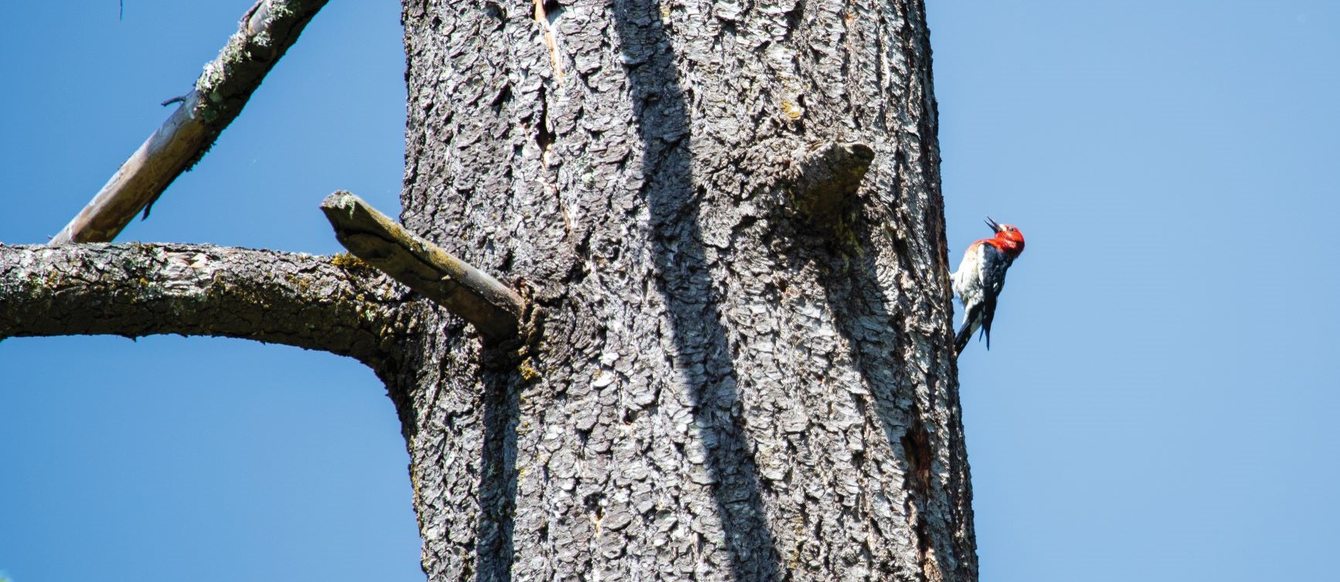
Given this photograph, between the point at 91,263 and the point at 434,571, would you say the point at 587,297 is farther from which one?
the point at 91,263

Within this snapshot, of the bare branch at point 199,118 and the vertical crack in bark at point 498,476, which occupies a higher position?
the bare branch at point 199,118

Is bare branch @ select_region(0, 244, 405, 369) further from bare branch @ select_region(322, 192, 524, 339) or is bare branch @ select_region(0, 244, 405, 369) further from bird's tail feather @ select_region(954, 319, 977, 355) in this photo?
bird's tail feather @ select_region(954, 319, 977, 355)

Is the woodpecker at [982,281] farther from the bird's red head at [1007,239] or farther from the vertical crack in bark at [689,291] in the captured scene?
the vertical crack in bark at [689,291]

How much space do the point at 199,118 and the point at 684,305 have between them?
1248mm

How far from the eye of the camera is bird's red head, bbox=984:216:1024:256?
946 centimetres

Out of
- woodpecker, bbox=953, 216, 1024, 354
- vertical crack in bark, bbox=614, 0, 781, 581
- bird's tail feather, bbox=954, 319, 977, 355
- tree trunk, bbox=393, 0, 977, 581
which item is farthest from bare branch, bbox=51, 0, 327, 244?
woodpecker, bbox=953, 216, 1024, 354

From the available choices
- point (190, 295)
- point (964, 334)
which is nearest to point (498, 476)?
point (190, 295)

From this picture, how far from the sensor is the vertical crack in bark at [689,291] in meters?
1.63

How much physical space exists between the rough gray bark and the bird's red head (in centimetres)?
765

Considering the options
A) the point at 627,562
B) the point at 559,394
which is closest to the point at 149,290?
the point at 559,394

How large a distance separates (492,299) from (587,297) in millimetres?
147

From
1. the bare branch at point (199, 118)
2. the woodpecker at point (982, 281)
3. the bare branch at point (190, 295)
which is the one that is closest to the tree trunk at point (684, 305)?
the bare branch at point (190, 295)

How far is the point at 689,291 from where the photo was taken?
1776 mm

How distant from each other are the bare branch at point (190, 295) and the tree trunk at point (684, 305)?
14 cm
